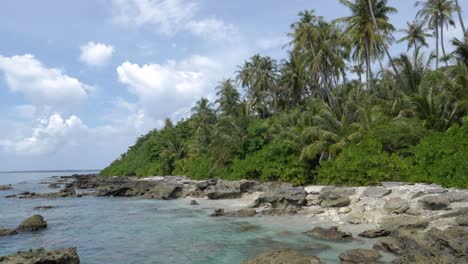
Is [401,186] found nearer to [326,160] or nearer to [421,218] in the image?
[421,218]

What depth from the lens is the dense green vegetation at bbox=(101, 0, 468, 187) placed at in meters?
17.2

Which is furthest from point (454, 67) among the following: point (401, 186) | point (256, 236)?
point (256, 236)

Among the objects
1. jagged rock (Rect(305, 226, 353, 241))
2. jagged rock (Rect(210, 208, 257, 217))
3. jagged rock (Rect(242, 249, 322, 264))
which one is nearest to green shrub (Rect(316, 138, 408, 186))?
jagged rock (Rect(210, 208, 257, 217))

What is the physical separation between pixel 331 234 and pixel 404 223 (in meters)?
2.29

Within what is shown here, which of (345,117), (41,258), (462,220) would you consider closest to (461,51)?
(345,117)

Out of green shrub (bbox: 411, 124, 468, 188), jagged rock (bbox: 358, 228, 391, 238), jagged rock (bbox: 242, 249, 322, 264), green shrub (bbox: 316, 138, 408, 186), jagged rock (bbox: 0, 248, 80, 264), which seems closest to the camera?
jagged rock (bbox: 242, 249, 322, 264)

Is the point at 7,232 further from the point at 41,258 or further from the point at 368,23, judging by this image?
the point at 368,23

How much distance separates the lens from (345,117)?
21.8 meters

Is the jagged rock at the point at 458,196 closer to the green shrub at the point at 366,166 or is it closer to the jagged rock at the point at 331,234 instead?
the jagged rock at the point at 331,234

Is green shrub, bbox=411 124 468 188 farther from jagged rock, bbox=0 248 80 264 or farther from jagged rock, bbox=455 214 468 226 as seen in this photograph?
jagged rock, bbox=0 248 80 264

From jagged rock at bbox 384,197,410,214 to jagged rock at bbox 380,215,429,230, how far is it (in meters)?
1.33

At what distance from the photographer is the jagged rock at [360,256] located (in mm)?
8031

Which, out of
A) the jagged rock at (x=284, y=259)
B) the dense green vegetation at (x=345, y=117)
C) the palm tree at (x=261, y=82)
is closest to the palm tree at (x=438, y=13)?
the dense green vegetation at (x=345, y=117)

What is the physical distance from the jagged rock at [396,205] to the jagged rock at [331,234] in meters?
3.04
